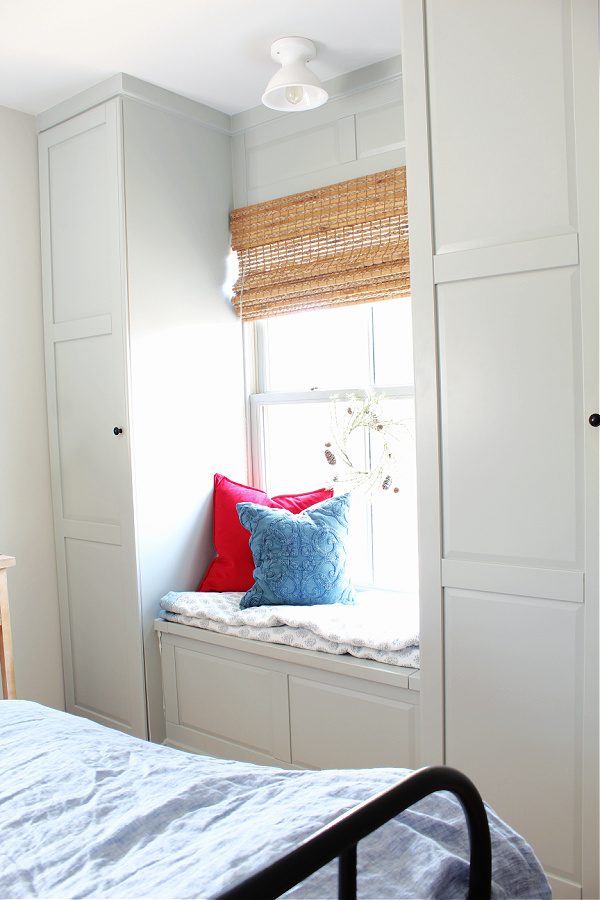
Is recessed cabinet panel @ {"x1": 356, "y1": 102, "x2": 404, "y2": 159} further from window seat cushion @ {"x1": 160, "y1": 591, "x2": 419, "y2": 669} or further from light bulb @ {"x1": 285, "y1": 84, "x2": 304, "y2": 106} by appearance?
window seat cushion @ {"x1": 160, "y1": 591, "x2": 419, "y2": 669}

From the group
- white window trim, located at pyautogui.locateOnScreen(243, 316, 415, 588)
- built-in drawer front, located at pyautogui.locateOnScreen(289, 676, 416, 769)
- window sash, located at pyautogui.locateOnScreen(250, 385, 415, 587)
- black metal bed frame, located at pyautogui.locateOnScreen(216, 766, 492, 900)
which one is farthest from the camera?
white window trim, located at pyautogui.locateOnScreen(243, 316, 415, 588)

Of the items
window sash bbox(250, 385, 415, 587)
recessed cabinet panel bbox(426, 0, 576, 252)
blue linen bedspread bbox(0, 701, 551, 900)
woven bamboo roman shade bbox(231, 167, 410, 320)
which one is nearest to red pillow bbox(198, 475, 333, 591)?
window sash bbox(250, 385, 415, 587)

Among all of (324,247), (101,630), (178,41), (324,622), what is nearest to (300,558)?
(324,622)

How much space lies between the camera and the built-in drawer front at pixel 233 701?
98.1 inches

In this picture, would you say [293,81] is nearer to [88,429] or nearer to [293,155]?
[293,155]

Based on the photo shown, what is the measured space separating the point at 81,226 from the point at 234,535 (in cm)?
126

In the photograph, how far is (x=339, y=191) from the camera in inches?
108

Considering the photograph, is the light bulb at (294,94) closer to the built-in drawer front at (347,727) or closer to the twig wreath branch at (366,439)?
the twig wreath branch at (366,439)

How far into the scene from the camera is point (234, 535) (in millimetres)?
2902

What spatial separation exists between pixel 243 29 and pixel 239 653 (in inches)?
77.4

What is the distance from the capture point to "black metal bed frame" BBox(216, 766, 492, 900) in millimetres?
726

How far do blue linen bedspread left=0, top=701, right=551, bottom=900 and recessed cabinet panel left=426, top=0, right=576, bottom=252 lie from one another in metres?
1.25

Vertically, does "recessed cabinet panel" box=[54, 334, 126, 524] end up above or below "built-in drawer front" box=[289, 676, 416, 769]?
above

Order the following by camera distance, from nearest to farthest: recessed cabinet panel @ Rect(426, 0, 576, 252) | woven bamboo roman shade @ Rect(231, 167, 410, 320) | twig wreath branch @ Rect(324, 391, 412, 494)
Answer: recessed cabinet panel @ Rect(426, 0, 576, 252), woven bamboo roman shade @ Rect(231, 167, 410, 320), twig wreath branch @ Rect(324, 391, 412, 494)
